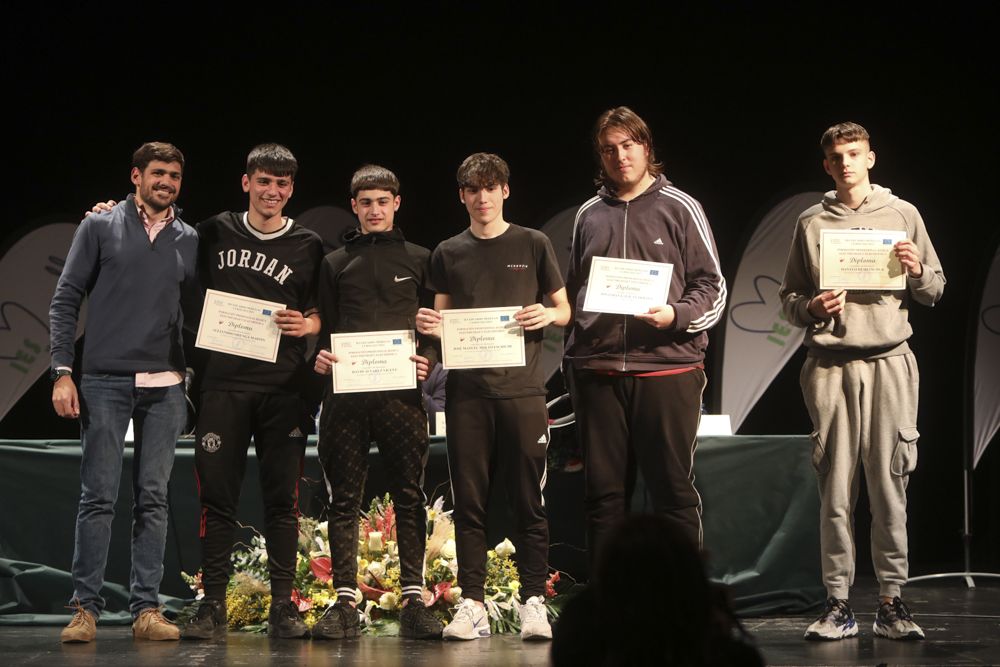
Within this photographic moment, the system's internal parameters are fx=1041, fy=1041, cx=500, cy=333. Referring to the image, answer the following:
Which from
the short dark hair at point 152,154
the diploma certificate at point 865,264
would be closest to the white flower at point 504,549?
the diploma certificate at point 865,264

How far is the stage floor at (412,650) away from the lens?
3.56 metres

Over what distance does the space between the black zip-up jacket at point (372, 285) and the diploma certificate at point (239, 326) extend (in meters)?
0.22

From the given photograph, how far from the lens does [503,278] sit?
4148 mm

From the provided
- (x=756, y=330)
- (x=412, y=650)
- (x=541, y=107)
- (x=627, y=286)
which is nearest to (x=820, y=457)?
(x=627, y=286)

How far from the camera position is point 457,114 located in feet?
26.7

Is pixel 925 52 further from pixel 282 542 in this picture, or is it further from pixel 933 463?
pixel 282 542

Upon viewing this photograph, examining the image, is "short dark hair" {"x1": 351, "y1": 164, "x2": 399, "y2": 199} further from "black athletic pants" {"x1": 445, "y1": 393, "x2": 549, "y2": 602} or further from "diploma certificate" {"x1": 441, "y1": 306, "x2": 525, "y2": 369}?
"black athletic pants" {"x1": 445, "y1": 393, "x2": 549, "y2": 602}

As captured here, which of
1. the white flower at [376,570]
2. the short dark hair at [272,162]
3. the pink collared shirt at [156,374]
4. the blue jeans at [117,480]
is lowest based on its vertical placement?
the white flower at [376,570]

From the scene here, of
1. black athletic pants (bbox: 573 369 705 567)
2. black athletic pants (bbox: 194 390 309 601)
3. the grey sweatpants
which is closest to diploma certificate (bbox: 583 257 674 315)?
black athletic pants (bbox: 573 369 705 567)

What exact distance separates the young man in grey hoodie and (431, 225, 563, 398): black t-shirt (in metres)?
1.07

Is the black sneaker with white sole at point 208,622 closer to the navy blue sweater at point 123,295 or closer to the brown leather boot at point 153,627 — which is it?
the brown leather boot at point 153,627

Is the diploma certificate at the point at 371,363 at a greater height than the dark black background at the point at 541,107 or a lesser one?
lesser

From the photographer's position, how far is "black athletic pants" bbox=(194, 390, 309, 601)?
410 cm

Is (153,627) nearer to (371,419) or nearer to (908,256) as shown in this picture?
(371,419)
